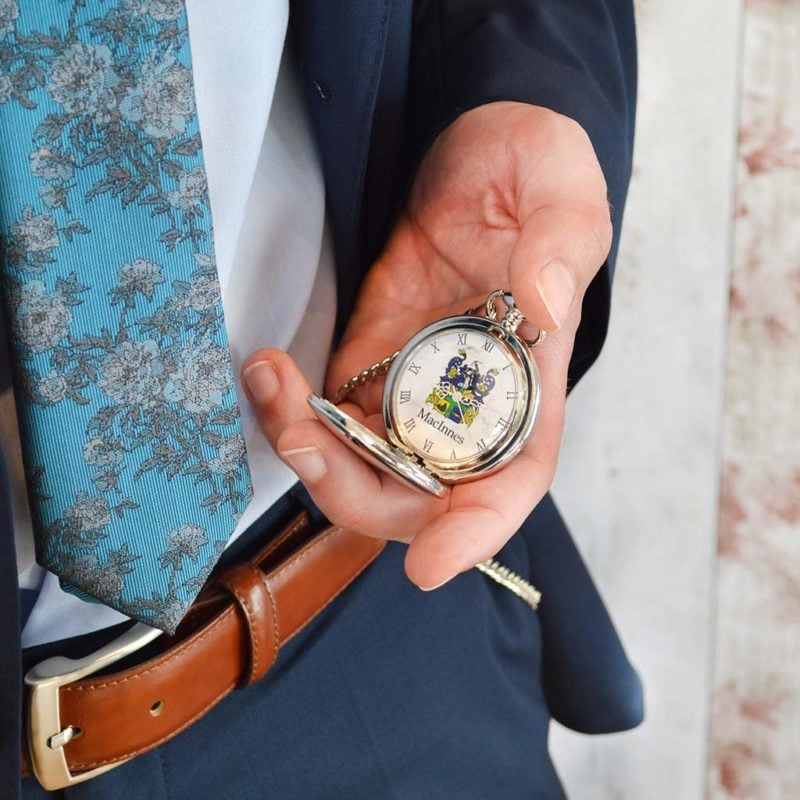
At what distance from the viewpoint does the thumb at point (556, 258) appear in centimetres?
59

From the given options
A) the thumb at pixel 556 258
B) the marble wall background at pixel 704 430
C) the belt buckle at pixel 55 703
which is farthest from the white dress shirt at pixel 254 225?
the marble wall background at pixel 704 430

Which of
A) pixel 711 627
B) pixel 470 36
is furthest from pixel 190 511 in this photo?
pixel 711 627

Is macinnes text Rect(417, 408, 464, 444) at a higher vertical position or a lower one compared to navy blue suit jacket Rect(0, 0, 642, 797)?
lower

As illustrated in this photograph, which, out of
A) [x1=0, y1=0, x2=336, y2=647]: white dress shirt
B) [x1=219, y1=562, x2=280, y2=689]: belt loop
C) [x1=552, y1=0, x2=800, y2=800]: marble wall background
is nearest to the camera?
[x1=0, y1=0, x2=336, y2=647]: white dress shirt

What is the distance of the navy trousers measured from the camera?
27.6 inches

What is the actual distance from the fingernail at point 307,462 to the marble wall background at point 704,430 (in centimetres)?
102

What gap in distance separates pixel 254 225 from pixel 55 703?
35cm

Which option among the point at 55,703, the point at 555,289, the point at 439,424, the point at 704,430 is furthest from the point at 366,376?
the point at 704,430

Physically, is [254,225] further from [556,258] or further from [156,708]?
[156,708]

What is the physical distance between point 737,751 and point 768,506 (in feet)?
1.42

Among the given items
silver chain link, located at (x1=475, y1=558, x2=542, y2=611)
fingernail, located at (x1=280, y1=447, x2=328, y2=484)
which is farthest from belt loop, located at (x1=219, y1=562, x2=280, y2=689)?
silver chain link, located at (x1=475, y1=558, x2=542, y2=611)

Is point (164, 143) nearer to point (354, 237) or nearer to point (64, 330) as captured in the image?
point (64, 330)

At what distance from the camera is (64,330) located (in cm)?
49

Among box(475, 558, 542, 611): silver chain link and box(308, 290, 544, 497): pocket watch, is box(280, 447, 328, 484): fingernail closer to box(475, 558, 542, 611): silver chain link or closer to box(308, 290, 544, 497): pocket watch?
box(308, 290, 544, 497): pocket watch
